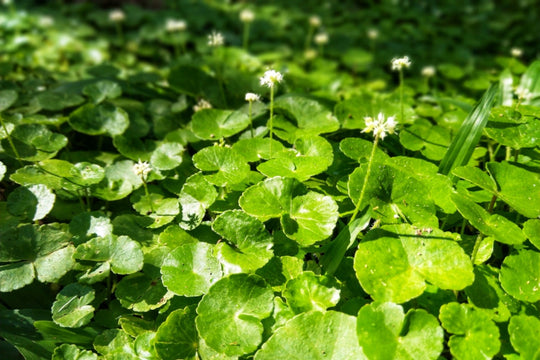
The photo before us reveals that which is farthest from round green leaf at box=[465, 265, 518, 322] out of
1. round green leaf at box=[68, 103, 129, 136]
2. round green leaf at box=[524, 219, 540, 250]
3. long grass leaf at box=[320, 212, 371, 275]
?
round green leaf at box=[68, 103, 129, 136]

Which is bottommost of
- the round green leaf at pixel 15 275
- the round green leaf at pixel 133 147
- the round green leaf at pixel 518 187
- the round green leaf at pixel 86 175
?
the round green leaf at pixel 15 275

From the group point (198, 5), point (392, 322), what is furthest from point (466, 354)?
point (198, 5)

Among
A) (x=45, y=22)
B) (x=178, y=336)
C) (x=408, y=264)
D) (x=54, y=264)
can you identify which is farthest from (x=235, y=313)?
(x=45, y=22)

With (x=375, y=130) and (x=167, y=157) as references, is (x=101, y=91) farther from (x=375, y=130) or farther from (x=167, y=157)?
(x=375, y=130)

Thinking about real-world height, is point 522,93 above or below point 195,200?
above

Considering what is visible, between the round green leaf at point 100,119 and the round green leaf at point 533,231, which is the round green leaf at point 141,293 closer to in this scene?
the round green leaf at point 100,119

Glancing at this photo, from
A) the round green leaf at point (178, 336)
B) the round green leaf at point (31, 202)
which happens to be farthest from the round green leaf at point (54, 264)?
the round green leaf at point (178, 336)

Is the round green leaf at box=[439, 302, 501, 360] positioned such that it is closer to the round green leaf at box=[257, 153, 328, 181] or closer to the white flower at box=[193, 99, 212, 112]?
the round green leaf at box=[257, 153, 328, 181]

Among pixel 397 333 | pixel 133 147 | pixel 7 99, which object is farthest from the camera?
pixel 7 99
